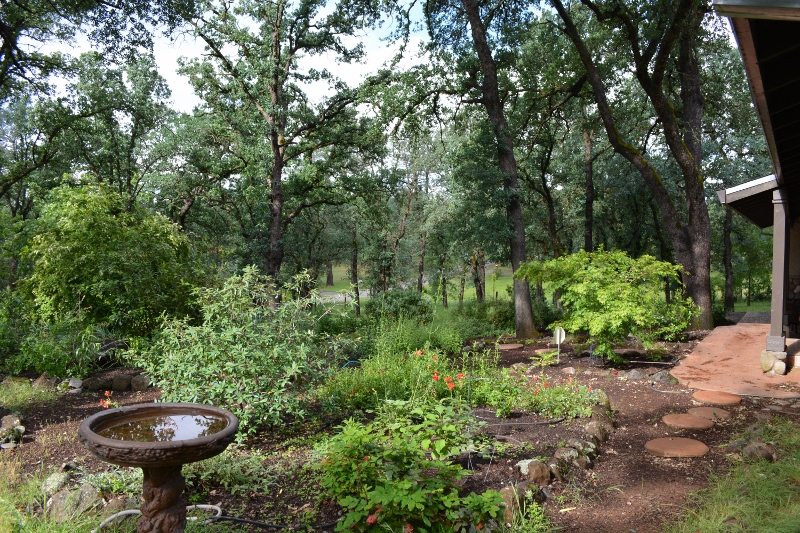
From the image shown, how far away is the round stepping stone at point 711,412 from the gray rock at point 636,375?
4.35ft

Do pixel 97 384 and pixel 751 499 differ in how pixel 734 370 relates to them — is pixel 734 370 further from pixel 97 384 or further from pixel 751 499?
pixel 97 384

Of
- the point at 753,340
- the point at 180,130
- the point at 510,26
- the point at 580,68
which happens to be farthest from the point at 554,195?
the point at 180,130

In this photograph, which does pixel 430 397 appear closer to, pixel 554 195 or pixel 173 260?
pixel 173 260

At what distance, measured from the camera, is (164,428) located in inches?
119

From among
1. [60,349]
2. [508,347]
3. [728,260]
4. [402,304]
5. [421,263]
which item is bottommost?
[508,347]

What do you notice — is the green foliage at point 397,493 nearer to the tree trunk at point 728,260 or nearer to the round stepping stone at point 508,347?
the round stepping stone at point 508,347

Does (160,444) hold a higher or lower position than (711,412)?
higher

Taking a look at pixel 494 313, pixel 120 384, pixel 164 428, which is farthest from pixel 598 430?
pixel 494 313

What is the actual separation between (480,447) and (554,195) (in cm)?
1834

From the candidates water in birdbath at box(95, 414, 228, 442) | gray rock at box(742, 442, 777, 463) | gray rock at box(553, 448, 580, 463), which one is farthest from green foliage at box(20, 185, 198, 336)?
gray rock at box(742, 442, 777, 463)

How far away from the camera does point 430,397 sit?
488 centimetres

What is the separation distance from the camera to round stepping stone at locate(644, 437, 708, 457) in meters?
3.99

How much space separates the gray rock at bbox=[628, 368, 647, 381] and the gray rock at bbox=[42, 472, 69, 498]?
6.18 metres

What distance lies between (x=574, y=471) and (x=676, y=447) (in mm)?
1069
